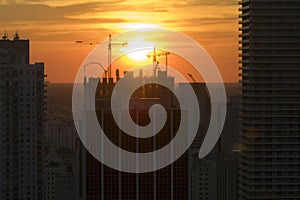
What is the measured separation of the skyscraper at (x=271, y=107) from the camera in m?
16.8

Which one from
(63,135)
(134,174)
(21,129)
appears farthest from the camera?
(63,135)

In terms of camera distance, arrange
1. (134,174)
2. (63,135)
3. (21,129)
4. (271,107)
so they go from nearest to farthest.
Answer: (21,129), (271,107), (134,174), (63,135)

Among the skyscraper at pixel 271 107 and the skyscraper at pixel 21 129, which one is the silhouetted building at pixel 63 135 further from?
the skyscraper at pixel 271 107

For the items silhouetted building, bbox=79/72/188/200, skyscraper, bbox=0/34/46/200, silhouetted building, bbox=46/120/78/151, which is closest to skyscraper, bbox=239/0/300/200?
skyscraper, bbox=0/34/46/200

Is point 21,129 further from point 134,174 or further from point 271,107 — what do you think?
point 134,174

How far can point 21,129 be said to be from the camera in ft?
54.0

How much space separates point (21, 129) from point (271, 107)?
5.20 meters

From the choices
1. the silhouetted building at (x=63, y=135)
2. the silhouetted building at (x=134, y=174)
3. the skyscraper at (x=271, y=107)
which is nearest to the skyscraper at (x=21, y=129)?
the skyscraper at (x=271, y=107)

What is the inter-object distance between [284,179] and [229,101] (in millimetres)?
4418

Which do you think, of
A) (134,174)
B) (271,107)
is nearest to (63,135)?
(134,174)

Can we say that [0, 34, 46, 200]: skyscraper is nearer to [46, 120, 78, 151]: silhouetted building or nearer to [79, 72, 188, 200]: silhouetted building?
[46, 120, 78, 151]: silhouetted building

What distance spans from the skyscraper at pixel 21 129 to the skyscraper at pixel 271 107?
14.2 ft

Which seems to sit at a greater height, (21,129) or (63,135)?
A: (21,129)

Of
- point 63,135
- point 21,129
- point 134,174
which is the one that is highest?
point 21,129
